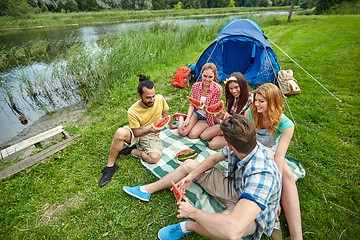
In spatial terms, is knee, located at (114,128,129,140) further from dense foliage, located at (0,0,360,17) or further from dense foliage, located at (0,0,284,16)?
dense foliage, located at (0,0,284,16)

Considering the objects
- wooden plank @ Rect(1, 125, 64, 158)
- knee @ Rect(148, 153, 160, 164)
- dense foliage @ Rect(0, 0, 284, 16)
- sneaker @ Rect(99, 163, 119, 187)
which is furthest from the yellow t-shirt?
dense foliage @ Rect(0, 0, 284, 16)

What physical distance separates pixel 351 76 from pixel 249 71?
107 inches

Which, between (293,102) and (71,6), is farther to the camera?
(71,6)

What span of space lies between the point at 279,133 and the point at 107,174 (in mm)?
2344

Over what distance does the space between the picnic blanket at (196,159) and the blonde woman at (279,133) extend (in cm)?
61

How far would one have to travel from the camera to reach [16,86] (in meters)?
5.63

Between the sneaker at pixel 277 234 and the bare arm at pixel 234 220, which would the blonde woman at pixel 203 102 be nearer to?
the sneaker at pixel 277 234

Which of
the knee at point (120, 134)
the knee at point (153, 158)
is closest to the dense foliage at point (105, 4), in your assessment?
the knee at point (153, 158)

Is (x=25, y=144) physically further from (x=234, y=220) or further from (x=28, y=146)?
(x=234, y=220)

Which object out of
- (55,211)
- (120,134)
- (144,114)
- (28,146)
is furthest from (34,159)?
(144,114)

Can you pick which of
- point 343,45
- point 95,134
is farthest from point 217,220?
point 343,45

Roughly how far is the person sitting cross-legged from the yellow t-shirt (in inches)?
45.2

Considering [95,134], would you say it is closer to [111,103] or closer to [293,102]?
[111,103]

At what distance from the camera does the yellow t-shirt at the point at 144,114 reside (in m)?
2.53
